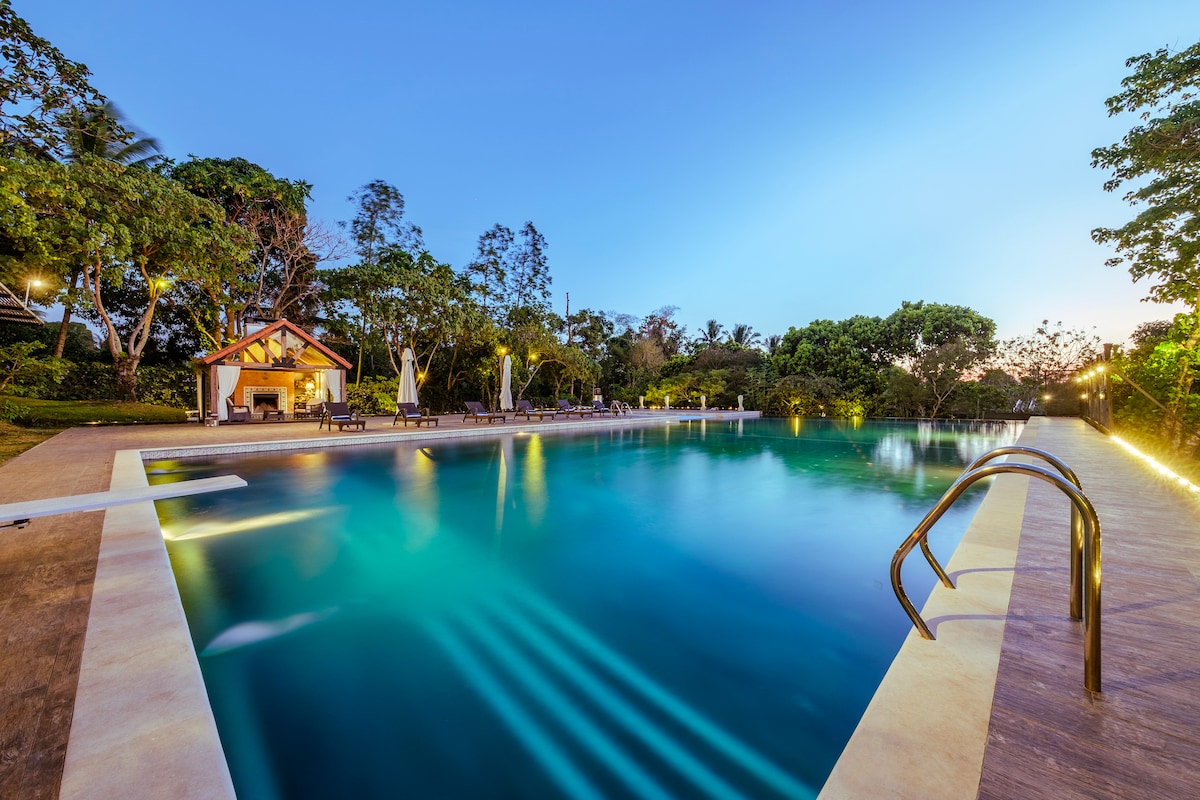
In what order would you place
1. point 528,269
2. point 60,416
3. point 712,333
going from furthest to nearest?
point 712,333 < point 528,269 < point 60,416

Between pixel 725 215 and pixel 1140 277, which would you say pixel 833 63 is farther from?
pixel 1140 277

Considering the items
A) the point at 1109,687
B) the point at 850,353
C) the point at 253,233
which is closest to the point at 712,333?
the point at 850,353

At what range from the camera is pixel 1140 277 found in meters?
9.92

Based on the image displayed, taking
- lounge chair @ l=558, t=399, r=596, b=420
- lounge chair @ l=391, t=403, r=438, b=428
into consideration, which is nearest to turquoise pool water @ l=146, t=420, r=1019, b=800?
lounge chair @ l=391, t=403, r=438, b=428

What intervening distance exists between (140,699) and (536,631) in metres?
1.90

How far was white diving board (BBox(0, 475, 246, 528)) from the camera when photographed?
3.16m

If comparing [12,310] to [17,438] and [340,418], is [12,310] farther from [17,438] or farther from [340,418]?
[340,418]

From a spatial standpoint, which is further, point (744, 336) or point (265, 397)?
point (744, 336)

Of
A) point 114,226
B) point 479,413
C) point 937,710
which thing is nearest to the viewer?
point 937,710

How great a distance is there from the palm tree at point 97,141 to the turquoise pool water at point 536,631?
26.7 feet

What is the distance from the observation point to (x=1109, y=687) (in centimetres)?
163

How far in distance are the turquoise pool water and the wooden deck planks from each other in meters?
0.77

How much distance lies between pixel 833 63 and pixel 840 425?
705 inches

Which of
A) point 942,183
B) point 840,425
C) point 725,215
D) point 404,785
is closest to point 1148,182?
point 840,425
